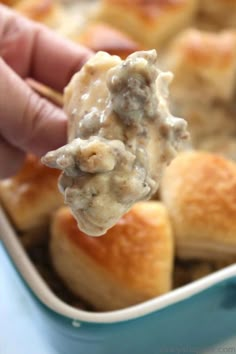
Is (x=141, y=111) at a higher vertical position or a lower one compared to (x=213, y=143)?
higher

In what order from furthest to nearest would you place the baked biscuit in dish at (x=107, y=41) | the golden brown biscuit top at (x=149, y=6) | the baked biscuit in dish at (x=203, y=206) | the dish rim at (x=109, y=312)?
the golden brown biscuit top at (x=149, y=6) → the baked biscuit in dish at (x=107, y=41) → the baked biscuit in dish at (x=203, y=206) → the dish rim at (x=109, y=312)

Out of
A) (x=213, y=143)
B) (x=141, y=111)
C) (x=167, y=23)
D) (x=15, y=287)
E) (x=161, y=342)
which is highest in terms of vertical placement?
(x=167, y=23)

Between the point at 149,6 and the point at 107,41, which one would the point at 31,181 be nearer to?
the point at 107,41

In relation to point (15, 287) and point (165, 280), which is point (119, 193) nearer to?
point (165, 280)

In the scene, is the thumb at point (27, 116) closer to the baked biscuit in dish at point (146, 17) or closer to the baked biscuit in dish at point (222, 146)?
the baked biscuit in dish at point (222, 146)

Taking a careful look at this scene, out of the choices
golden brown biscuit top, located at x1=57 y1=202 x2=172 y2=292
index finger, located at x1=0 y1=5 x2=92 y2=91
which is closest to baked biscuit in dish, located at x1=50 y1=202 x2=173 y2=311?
golden brown biscuit top, located at x1=57 y1=202 x2=172 y2=292

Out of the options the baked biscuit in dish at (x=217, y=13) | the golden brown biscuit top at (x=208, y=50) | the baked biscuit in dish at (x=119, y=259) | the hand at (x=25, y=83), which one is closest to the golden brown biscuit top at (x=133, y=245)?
the baked biscuit in dish at (x=119, y=259)

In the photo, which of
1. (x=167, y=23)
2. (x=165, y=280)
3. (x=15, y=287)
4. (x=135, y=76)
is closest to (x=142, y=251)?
(x=165, y=280)
